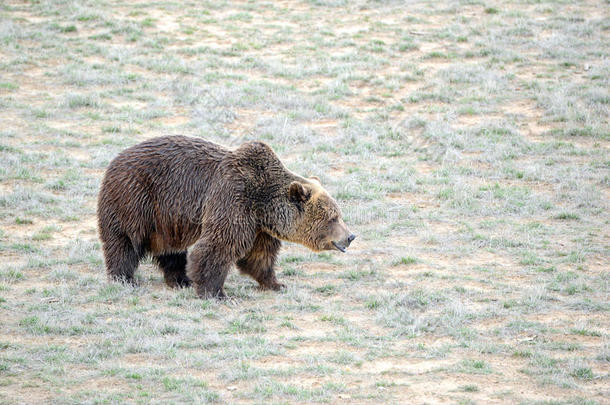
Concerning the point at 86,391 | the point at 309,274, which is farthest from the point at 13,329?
the point at 309,274

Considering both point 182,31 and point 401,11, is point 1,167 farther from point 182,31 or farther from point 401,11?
point 401,11

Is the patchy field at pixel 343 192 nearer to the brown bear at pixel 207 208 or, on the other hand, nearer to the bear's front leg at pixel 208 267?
the bear's front leg at pixel 208 267

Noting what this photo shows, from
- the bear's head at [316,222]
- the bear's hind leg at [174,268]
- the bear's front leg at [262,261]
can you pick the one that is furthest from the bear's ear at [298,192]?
the bear's hind leg at [174,268]

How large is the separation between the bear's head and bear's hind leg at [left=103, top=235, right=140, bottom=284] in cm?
179

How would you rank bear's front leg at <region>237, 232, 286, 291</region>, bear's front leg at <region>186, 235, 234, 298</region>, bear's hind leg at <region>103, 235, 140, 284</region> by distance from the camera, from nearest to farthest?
1. bear's front leg at <region>186, 235, 234, 298</region>
2. bear's hind leg at <region>103, 235, 140, 284</region>
3. bear's front leg at <region>237, 232, 286, 291</region>

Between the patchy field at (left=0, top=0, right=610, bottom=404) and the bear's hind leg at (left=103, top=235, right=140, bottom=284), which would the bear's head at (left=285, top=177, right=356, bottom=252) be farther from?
the bear's hind leg at (left=103, top=235, right=140, bottom=284)

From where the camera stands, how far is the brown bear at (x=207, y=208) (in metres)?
9.37

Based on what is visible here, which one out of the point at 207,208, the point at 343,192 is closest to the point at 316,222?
the point at 207,208

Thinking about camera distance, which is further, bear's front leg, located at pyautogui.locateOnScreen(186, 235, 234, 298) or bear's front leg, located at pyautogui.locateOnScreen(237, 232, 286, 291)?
bear's front leg, located at pyautogui.locateOnScreen(237, 232, 286, 291)

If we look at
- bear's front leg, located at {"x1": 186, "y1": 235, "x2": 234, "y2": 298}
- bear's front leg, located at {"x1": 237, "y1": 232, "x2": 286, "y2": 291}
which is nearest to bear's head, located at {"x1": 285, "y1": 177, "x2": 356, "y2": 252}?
bear's front leg, located at {"x1": 237, "y1": 232, "x2": 286, "y2": 291}

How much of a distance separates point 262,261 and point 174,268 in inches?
41.5

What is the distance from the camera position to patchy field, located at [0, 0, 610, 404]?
25.1ft

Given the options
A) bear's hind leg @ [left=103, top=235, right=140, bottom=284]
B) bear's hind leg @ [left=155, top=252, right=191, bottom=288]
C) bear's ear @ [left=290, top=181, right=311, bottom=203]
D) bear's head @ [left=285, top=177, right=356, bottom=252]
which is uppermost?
bear's ear @ [left=290, top=181, right=311, bottom=203]

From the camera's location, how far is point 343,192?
12812 millimetres
